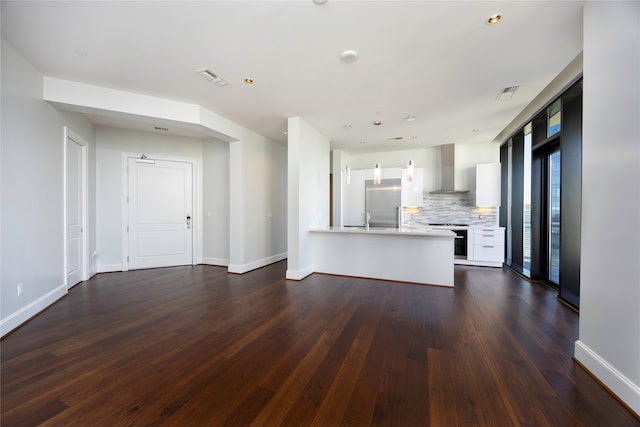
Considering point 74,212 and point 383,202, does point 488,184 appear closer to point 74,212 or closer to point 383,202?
point 383,202

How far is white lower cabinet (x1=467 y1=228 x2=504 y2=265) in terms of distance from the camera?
5262 millimetres

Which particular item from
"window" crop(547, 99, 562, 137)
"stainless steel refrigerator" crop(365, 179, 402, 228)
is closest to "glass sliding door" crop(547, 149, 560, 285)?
"window" crop(547, 99, 562, 137)

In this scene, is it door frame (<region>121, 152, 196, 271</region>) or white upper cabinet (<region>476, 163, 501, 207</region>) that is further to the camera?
white upper cabinet (<region>476, 163, 501, 207</region>)

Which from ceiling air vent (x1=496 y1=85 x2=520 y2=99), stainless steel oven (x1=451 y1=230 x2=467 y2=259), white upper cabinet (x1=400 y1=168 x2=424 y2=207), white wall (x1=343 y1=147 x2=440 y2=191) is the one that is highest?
ceiling air vent (x1=496 y1=85 x2=520 y2=99)

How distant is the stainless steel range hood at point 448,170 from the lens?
5.89m

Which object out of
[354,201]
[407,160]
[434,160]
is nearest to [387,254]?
[354,201]

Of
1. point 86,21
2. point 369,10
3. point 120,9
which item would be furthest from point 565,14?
point 86,21

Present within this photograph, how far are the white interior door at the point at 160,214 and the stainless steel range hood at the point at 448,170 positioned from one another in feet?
19.4

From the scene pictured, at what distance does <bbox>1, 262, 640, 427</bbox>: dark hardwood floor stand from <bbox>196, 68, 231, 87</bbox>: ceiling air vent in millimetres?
2777

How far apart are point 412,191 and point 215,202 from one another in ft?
15.3

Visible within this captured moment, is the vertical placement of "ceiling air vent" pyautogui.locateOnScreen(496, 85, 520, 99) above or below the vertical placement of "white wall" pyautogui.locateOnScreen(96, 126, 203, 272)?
above

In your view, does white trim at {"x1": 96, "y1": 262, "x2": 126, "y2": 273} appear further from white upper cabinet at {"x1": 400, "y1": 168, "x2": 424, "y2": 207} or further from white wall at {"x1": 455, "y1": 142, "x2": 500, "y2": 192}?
white wall at {"x1": 455, "y1": 142, "x2": 500, "y2": 192}

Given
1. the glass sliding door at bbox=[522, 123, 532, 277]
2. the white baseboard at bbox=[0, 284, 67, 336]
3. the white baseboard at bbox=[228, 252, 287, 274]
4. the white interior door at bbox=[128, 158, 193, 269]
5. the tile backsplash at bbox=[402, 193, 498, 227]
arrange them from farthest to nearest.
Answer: the tile backsplash at bbox=[402, 193, 498, 227] < the white interior door at bbox=[128, 158, 193, 269] < the white baseboard at bbox=[228, 252, 287, 274] < the glass sliding door at bbox=[522, 123, 532, 277] < the white baseboard at bbox=[0, 284, 67, 336]

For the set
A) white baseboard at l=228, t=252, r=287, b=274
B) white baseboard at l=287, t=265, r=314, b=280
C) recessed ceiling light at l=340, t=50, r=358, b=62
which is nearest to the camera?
recessed ceiling light at l=340, t=50, r=358, b=62
